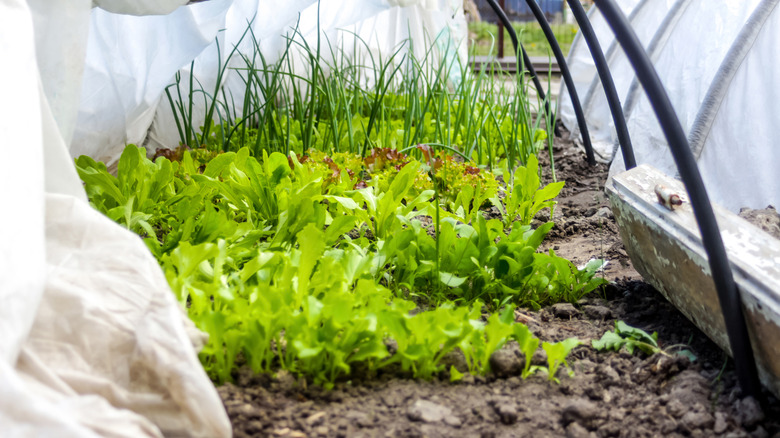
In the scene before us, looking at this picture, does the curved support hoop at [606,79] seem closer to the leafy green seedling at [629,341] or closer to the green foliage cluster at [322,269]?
the green foliage cluster at [322,269]

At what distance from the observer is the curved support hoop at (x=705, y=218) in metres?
0.95

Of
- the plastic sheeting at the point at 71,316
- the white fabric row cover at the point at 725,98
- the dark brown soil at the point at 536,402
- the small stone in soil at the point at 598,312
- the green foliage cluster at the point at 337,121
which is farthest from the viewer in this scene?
the green foliage cluster at the point at 337,121

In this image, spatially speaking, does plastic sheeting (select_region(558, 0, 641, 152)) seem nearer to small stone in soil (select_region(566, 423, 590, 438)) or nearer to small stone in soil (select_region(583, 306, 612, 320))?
small stone in soil (select_region(583, 306, 612, 320))

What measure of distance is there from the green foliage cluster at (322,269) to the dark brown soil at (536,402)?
0.04m

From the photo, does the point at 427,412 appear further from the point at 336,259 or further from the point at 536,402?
the point at 336,259

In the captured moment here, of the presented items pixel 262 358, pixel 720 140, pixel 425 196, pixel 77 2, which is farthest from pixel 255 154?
pixel 720 140

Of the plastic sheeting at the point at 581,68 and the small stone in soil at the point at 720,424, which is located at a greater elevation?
the plastic sheeting at the point at 581,68

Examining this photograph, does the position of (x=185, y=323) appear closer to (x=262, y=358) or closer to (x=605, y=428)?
(x=262, y=358)

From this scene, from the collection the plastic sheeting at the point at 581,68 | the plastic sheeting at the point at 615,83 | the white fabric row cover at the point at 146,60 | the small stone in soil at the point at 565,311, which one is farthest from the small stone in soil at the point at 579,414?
the plastic sheeting at the point at 581,68

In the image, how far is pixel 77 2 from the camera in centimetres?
129

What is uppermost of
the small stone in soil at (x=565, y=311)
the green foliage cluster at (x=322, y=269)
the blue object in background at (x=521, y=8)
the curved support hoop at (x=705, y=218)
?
the blue object in background at (x=521, y=8)

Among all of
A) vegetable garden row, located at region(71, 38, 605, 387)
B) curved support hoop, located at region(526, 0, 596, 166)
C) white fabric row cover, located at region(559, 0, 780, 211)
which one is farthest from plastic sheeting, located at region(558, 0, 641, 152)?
vegetable garden row, located at region(71, 38, 605, 387)

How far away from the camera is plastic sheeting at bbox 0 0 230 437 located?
2.44 feet

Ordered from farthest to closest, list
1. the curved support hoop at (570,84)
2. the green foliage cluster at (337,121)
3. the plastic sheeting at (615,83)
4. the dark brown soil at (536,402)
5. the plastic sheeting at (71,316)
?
1. the plastic sheeting at (615,83)
2. the curved support hoop at (570,84)
3. the green foliage cluster at (337,121)
4. the dark brown soil at (536,402)
5. the plastic sheeting at (71,316)
